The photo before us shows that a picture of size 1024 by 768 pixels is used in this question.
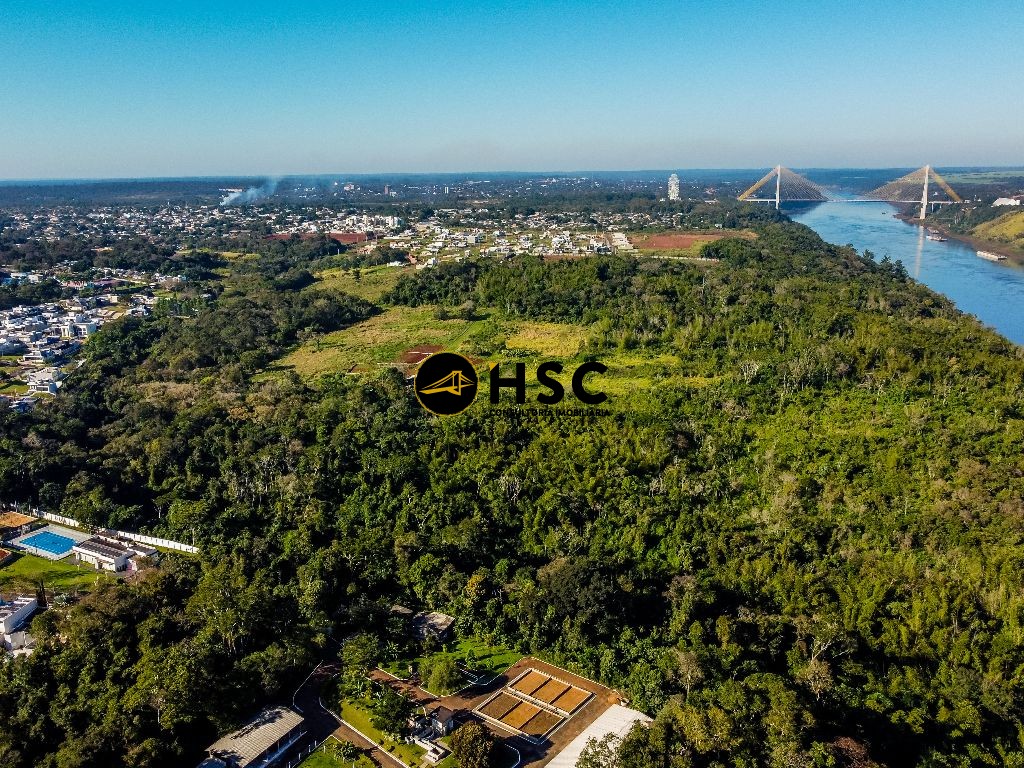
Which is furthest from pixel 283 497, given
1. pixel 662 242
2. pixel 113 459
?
pixel 662 242

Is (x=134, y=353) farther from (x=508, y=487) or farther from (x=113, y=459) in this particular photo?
(x=508, y=487)

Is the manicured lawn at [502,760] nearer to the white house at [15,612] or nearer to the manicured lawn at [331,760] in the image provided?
the manicured lawn at [331,760]

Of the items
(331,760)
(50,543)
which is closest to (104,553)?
(50,543)

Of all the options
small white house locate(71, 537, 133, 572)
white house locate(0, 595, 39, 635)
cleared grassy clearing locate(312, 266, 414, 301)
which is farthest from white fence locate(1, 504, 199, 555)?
cleared grassy clearing locate(312, 266, 414, 301)

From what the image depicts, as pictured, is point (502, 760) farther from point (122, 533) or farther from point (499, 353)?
point (499, 353)

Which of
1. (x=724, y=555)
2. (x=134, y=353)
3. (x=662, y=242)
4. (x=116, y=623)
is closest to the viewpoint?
(x=116, y=623)

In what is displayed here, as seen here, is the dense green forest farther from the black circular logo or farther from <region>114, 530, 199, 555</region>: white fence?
the black circular logo
